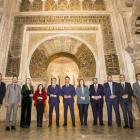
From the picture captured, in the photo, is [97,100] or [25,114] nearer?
[25,114]

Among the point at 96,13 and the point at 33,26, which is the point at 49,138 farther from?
the point at 96,13

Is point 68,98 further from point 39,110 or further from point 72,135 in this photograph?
point 72,135

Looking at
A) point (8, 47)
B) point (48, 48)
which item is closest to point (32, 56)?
point (48, 48)

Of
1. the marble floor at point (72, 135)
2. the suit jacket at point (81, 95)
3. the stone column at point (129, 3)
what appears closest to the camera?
the marble floor at point (72, 135)

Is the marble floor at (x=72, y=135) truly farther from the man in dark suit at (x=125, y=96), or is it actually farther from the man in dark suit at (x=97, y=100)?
the man in dark suit at (x=97, y=100)

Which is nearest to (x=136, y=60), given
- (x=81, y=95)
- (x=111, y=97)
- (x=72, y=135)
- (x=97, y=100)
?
(x=111, y=97)

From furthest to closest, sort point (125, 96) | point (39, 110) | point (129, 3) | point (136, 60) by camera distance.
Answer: point (129, 3)
point (136, 60)
point (39, 110)
point (125, 96)

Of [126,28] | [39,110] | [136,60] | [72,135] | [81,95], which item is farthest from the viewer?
[126,28]

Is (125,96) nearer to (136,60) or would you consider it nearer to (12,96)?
(136,60)

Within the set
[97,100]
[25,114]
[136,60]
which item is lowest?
[25,114]

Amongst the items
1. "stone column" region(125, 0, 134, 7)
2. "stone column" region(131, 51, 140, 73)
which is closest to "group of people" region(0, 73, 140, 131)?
"stone column" region(131, 51, 140, 73)

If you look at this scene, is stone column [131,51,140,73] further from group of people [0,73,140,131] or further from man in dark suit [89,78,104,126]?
man in dark suit [89,78,104,126]

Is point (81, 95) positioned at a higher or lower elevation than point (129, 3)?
lower

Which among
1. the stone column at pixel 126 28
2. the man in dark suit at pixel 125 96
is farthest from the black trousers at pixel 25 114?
the stone column at pixel 126 28
